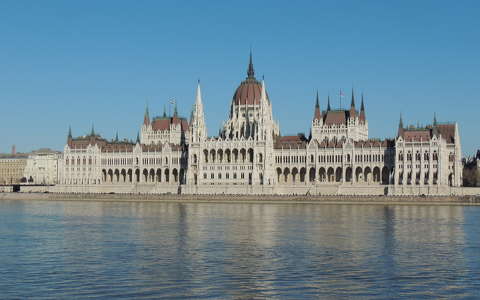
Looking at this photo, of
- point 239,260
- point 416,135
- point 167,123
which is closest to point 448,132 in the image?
point 416,135

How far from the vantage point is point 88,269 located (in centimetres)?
4047

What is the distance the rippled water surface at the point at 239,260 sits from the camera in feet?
115

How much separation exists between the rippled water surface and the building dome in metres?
86.6

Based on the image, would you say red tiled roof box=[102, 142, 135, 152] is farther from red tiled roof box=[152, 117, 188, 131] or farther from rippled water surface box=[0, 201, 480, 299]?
rippled water surface box=[0, 201, 480, 299]

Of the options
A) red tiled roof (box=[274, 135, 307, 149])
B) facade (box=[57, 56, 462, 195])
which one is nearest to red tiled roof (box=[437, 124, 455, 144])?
facade (box=[57, 56, 462, 195])

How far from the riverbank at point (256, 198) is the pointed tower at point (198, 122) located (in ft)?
53.7

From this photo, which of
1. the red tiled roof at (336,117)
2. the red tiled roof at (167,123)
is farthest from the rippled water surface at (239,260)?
the red tiled roof at (167,123)

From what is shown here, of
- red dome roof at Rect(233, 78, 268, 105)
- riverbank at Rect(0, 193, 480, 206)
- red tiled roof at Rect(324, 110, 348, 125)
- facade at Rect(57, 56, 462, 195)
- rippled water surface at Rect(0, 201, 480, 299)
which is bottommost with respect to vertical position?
rippled water surface at Rect(0, 201, 480, 299)

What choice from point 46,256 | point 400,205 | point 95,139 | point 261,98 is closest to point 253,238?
point 46,256

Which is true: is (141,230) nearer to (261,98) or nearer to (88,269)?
(88,269)

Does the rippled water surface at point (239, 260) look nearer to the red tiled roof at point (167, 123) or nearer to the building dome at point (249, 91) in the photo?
the building dome at point (249, 91)

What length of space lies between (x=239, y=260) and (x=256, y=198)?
8484 cm

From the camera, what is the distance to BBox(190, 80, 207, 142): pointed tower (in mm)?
149250

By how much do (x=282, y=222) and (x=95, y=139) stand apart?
97.4 m
